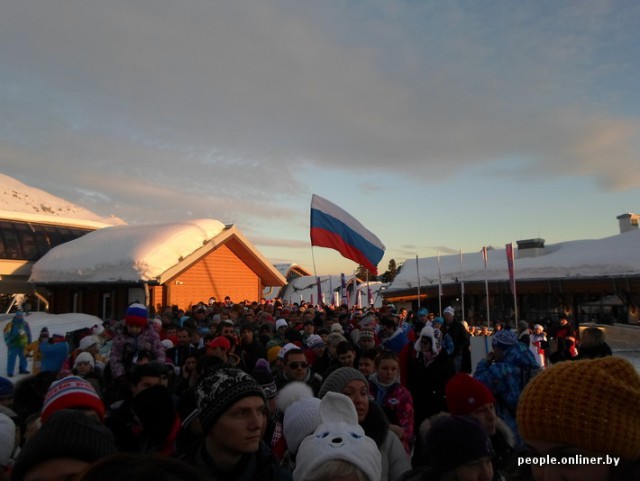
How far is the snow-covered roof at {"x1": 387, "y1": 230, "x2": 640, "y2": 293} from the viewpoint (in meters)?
24.2

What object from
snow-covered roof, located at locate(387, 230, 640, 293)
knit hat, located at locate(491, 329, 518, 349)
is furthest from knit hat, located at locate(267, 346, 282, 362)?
snow-covered roof, located at locate(387, 230, 640, 293)

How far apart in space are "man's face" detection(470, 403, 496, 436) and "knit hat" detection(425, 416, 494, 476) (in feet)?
3.94

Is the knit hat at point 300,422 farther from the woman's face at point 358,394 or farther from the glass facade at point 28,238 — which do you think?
the glass facade at point 28,238

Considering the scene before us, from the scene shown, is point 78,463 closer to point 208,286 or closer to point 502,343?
point 502,343

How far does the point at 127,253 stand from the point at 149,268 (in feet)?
6.87

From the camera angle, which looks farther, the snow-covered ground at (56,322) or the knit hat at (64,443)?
the snow-covered ground at (56,322)

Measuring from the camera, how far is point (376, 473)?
81.9 inches

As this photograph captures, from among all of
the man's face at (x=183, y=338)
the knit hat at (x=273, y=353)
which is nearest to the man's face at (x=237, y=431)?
the knit hat at (x=273, y=353)

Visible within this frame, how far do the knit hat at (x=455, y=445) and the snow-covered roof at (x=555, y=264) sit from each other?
2400cm

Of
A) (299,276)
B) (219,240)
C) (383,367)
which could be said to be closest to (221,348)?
(383,367)

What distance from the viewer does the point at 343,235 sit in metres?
14.7

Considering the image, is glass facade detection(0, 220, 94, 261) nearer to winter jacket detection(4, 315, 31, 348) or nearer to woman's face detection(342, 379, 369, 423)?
winter jacket detection(4, 315, 31, 348)

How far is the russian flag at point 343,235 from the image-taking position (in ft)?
46.6

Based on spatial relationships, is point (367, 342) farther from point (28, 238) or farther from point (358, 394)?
point (28, 238)
